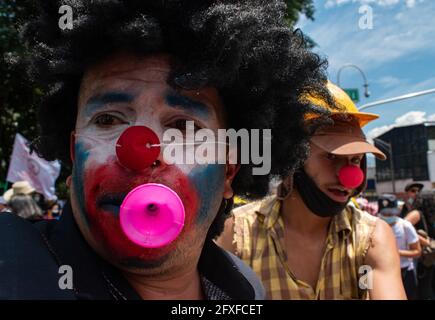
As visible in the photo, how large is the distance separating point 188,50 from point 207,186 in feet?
1.61

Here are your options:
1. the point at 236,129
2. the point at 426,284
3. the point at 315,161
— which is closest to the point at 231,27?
the point at 236,129

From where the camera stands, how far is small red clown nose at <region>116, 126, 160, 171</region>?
134cm

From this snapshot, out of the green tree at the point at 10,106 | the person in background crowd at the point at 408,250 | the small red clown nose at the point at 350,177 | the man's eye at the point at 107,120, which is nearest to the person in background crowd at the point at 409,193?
the person in background crowd at the point at 408,250

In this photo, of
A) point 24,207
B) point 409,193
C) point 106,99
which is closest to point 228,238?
point 106,99

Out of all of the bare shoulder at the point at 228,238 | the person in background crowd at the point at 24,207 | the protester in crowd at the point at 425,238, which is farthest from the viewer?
the protester in crowd at the point at 425,238

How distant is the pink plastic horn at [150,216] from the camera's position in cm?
129

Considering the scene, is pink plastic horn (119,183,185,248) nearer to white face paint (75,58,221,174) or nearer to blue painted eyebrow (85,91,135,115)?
white face paint (75,58,221,174)

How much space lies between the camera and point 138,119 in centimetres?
145

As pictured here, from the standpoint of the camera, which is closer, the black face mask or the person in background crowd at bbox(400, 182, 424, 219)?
the black face mask

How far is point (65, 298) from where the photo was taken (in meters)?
1.19

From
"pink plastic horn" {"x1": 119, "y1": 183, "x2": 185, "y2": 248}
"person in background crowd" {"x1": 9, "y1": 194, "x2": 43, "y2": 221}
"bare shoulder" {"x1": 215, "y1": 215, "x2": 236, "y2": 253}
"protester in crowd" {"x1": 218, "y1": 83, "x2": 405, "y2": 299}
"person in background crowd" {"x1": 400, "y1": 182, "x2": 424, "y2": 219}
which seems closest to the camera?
"pink plastic horn" {"x1": 119, "y1": 183, "x2": 185, "y2": 248}

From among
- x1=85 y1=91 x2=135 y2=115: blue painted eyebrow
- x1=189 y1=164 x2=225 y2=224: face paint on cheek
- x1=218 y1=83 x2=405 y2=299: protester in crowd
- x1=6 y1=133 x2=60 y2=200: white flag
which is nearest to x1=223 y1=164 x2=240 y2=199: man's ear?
x1=189 y1=164 x2=225 y2=224: face paint on cheek

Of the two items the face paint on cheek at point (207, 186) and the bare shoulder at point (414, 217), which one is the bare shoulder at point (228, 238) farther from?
the bare shoulder at point (414, 217)

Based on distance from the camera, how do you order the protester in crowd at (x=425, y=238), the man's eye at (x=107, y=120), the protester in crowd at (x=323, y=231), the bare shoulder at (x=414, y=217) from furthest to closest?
the bare shoulder at (x=414, y=217), the protester in crowd at (x=425, y=238), the protester in crowd at (x=323, y=231), the man's eye at (x=107, y=120)
